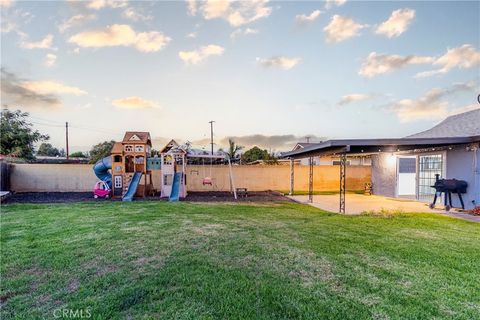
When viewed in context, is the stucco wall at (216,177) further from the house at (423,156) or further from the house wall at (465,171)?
the house wall at (465,171)

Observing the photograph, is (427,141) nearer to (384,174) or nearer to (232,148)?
(384,174)

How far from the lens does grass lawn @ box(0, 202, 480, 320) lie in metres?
2.75

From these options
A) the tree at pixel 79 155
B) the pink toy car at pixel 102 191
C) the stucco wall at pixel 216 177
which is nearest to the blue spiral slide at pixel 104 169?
the pink toy car at pixel 102 191

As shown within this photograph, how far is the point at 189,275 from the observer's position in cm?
354

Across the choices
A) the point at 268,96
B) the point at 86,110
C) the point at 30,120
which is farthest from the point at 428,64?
the point at 30,120

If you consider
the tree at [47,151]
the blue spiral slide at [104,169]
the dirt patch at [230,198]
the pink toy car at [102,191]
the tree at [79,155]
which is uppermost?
the tree at [47,151]

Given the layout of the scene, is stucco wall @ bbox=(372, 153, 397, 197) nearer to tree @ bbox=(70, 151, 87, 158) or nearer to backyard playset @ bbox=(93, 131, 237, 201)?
backyard playset @ bbox=(93, 131, 237, 201)

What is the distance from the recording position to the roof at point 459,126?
10.4m

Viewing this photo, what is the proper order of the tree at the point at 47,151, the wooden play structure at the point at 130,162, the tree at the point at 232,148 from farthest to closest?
the tree at the point at 47,151 < the tree at the point at 232,148 < the wooden play structure at the point at 130,162

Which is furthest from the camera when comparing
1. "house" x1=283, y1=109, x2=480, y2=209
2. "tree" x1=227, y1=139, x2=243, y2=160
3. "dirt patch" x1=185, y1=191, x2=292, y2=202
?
"tree" x1=227, y1=139, x2=243, y2=160

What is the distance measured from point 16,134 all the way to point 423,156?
21753mm

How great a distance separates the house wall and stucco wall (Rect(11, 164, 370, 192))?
7601 millimetres

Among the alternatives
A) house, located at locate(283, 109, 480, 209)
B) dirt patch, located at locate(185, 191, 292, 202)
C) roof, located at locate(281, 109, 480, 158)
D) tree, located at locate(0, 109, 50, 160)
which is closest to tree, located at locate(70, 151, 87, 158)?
tree, located at locate(0, 109, 50, 160)

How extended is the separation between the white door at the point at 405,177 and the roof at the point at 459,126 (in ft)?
5.71
